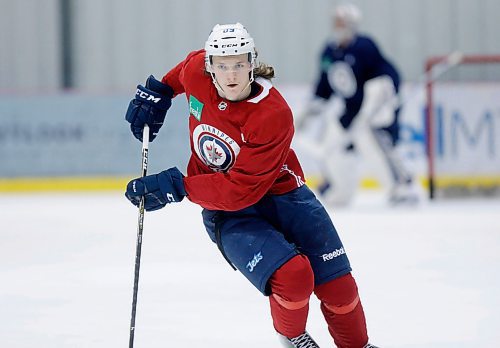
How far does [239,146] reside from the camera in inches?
90.5

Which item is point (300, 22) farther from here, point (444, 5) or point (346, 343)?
point (346, 343)

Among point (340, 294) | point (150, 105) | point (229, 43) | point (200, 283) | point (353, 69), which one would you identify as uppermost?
point (353, 69)

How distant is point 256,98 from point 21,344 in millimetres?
980

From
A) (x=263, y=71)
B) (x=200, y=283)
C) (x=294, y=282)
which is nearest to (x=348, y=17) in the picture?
(x=200, y=283)

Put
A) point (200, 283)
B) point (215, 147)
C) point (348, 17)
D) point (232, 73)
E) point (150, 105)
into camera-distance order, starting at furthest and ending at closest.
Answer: point (348, 17) < point (200, 283) < point (150, 105) < point (215, 147) < point (232, 73)

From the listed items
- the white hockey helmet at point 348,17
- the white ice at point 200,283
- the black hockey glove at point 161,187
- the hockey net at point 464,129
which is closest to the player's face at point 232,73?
the black hockey glove at point 161,187

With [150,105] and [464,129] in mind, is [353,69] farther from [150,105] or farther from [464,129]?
[150,105]

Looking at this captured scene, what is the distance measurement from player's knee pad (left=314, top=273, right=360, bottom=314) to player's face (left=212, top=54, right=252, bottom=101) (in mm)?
519

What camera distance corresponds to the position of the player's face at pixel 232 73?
7.32ft

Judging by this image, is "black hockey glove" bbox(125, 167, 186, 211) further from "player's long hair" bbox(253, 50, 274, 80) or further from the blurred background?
the blurred background

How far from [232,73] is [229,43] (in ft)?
0.25

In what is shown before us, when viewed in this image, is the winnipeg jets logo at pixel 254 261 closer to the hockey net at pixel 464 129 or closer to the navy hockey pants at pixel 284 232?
the navy hockey pants at pixel 284 232

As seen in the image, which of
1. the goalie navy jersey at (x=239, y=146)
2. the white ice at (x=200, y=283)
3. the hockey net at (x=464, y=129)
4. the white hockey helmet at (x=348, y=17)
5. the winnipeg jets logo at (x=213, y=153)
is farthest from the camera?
the hockey net at (x=464, y=129)

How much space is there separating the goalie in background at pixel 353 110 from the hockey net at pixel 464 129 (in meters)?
0.53
